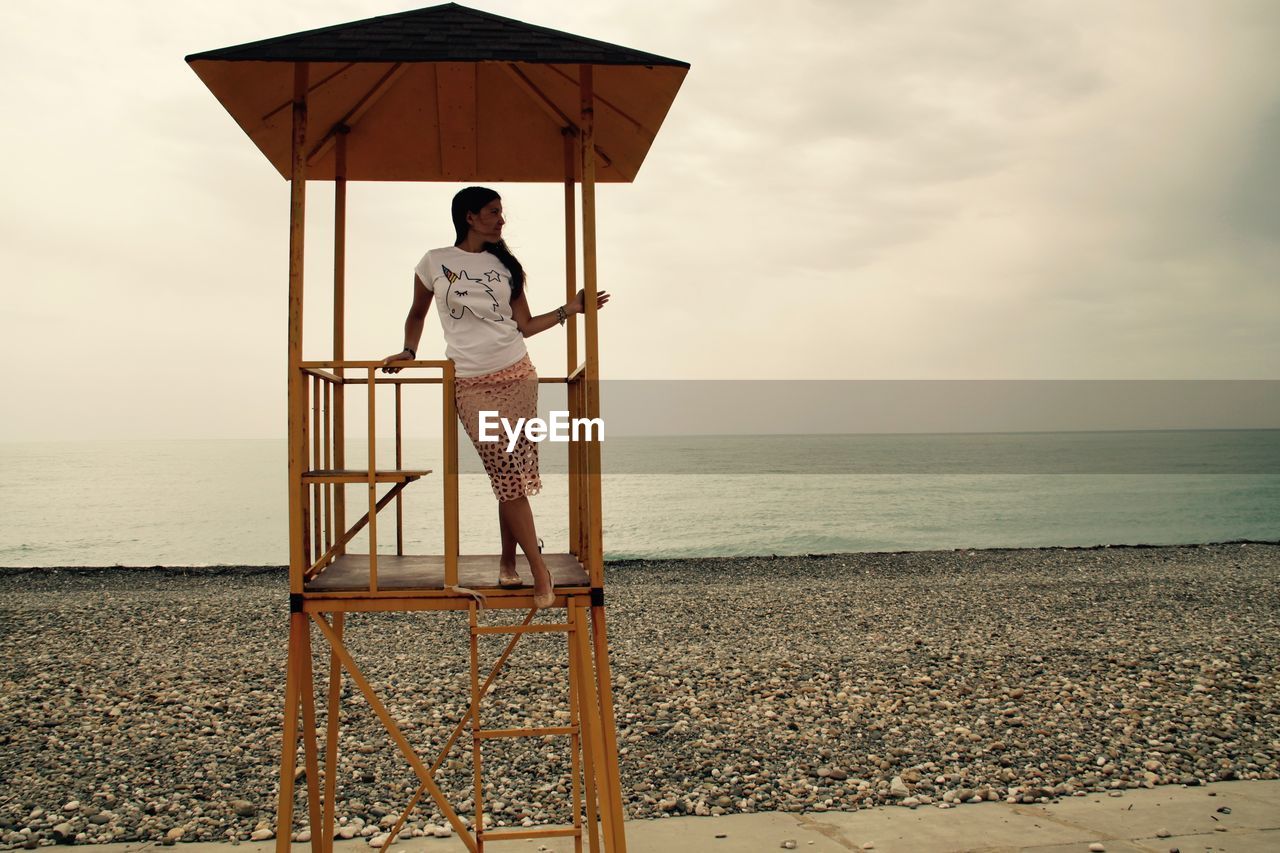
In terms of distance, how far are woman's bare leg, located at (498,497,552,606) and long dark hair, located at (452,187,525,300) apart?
35.2 inches

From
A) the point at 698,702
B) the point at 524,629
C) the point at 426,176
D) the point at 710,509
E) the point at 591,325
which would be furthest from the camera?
the point at 710,509

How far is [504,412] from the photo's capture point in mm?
4121

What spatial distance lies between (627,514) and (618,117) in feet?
135

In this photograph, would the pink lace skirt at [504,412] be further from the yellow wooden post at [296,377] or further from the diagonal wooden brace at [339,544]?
the yellow wooden post at [296,377]

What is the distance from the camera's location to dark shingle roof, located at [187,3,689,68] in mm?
3826

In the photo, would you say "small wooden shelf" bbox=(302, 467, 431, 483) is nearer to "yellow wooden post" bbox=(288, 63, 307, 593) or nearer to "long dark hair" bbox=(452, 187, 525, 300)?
"yellow wooden post" bbox=(288, 63, 307, 593)

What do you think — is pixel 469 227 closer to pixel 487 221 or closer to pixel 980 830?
pixel 487 221

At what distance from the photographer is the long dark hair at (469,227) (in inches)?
164

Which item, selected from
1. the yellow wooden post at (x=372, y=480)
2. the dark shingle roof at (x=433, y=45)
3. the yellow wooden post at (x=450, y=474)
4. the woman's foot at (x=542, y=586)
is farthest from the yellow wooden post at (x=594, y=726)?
the dark shingle roof at (x=433, y=45)

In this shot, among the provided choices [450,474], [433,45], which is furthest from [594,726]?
[433,45]

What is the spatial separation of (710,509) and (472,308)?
44811 millimetres

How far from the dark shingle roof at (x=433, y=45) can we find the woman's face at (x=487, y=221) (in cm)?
62

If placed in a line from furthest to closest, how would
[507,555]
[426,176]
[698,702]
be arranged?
[698,702]
[426,176]
[507,555]

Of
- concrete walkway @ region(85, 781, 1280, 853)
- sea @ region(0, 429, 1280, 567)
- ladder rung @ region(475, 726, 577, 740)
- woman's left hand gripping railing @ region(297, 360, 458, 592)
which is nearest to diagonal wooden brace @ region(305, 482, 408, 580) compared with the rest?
woman's left hand gripping railing @ region(297, 360, 458, 592)
